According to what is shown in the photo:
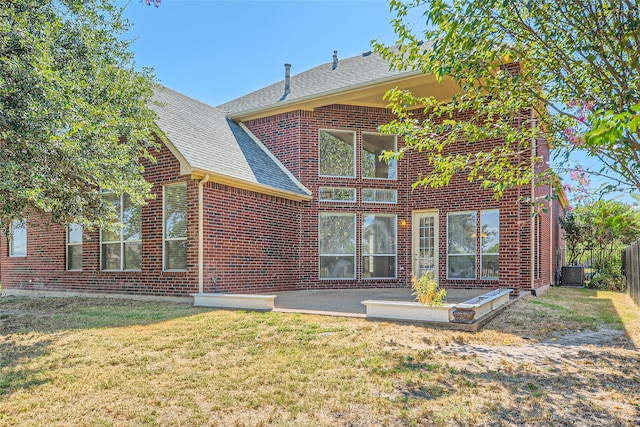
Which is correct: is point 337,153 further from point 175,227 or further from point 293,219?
point 175,227

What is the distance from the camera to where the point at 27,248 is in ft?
42.5

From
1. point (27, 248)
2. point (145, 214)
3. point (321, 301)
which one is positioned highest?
point (145, 214)

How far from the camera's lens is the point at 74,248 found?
1205 centimetres

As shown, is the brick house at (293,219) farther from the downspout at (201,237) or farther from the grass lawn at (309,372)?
the grass lawn at (309,372)

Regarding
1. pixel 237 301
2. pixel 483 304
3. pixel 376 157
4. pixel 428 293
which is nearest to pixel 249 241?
pixel 237 301

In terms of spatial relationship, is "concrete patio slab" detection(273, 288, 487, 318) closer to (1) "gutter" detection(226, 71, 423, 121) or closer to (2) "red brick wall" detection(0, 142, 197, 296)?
(2) "red brick wall" detection(0, 142, 197, 296)

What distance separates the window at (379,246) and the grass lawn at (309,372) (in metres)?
5.61

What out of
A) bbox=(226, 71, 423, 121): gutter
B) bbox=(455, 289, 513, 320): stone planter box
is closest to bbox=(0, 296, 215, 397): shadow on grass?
bbox=(455, 289, 513, 320): stone planter box

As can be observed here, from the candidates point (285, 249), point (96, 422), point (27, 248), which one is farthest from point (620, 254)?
point (27, 248)

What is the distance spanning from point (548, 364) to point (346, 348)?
2306mm

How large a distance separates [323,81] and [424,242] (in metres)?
5.82

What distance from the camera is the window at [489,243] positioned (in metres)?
11.6

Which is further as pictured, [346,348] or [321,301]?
[321,301]

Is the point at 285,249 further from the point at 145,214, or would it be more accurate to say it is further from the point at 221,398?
the point at 221,398
